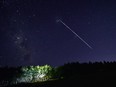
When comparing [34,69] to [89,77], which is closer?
[89,77]

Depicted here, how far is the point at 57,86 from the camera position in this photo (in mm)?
29812

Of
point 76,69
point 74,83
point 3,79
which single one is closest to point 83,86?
point 74,83

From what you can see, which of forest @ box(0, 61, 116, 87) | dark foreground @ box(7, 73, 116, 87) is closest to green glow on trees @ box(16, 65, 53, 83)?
forest @ box(0, 61, 116, 87)

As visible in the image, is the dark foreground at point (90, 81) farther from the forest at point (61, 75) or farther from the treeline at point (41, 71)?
the treeline at point (41, 71)

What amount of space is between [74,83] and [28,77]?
27.2m

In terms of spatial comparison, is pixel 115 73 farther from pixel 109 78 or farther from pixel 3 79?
pixel 3 79

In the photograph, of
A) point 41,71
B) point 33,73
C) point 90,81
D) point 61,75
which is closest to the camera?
point 90,81

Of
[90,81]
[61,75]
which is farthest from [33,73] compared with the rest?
[90,81]

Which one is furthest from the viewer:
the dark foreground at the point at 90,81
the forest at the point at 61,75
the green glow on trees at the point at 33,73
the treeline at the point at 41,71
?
the green glow on trees at the point at 33,73

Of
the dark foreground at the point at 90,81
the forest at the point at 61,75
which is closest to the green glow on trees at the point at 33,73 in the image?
the forest at the point at 61,75

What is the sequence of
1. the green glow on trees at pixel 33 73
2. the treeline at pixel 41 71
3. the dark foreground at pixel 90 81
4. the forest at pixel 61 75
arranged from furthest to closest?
the green glow on trees at pixel 33 73
the treeline at pixel 41 71
the forest at pixel 61 75
the dark foreground at pixel 90 81

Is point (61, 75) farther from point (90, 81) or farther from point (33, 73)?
point (90, 81)

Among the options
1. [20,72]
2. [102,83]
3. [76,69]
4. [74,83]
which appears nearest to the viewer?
[102,83]

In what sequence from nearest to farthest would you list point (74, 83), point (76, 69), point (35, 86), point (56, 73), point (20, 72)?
point (74, 83)
point (35, 86)
point (76, 69)
point (56, 73)
point (20, 72)
